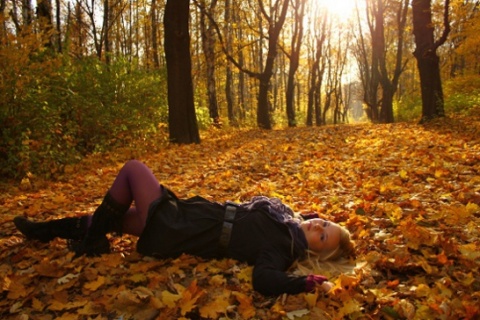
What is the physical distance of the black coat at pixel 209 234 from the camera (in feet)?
9.43

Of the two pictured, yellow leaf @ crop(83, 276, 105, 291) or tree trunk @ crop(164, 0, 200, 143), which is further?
tree trunk @ crop(164, 0, 200, 143)

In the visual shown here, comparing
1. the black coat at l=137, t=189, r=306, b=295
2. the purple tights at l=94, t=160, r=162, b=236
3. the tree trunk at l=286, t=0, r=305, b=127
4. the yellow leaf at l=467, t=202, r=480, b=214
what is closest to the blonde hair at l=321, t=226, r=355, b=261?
the black coat at l=137, t=189, r=306, b=295

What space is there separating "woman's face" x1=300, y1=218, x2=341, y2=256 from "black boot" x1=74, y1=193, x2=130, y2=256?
151cm

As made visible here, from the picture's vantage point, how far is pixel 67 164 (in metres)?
6.93

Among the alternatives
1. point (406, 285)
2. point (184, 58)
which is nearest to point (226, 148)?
point (184, 58)

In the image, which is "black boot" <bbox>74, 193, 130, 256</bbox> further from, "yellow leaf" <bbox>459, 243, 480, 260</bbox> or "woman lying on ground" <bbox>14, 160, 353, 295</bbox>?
"yellow leaf" <bbox>459, 243, 480, 260</bbox>

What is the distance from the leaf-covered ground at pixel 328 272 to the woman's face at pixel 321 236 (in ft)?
0.87

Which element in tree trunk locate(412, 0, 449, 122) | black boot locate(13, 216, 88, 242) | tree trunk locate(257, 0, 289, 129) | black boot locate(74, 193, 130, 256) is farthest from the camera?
tree trunk locate(257, 0, 289, 129)

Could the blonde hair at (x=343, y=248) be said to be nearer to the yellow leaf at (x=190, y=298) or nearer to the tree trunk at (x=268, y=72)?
the yellow leaf at (x=190, y=298)

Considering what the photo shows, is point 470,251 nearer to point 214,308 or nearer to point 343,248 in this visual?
point 343,248

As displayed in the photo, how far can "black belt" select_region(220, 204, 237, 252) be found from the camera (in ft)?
9.57

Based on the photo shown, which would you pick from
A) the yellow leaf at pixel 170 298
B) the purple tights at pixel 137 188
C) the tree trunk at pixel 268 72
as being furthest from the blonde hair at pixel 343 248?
the tree trunk at pixel 268 72

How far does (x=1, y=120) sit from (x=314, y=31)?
81.8ft

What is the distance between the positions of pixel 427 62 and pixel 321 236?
992cm
